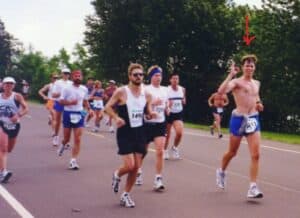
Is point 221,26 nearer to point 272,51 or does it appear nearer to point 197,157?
point 272,51

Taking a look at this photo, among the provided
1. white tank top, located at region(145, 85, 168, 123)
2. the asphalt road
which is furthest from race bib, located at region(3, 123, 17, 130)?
white tank top, located at region(145, 85, 168, 123)

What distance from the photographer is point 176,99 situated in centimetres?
1581

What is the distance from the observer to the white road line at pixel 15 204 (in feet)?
29.7

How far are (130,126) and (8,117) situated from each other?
3.22m

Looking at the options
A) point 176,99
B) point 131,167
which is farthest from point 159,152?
point 176,99

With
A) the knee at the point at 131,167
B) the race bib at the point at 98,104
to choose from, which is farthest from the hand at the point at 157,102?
the race bib at the point at 98,104

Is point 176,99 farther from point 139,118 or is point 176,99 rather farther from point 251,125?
point 139,118

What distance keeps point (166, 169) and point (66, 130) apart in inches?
89.1

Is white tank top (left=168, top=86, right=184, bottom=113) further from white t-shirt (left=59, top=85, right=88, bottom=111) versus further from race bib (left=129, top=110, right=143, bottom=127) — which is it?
race bib (left=129, top=110, right=143, bottom=127)

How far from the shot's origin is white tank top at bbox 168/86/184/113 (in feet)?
51.2

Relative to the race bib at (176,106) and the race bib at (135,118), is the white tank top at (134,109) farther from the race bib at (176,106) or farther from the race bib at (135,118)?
the race bib at (176,106)

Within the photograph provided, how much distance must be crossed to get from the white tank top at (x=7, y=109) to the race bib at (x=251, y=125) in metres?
4.17

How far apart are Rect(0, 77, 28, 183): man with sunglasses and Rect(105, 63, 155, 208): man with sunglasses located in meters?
2.89

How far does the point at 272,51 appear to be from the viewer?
41781 mm
